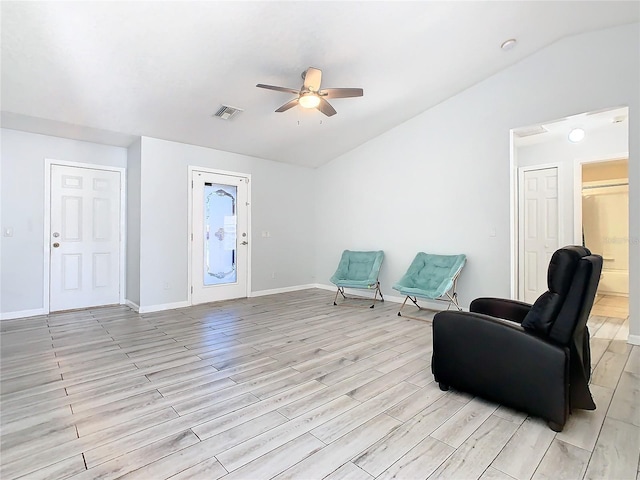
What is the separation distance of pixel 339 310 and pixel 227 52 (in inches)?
139

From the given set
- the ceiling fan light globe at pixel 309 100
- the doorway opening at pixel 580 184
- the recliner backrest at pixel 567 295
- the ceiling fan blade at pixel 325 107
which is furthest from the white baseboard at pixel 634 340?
the ceiling fan light globe at pixel 309 100

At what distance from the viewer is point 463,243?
14.9 feet

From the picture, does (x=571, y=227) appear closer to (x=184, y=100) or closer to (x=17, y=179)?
(x=184, y=100)

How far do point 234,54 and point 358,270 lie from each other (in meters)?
3.62

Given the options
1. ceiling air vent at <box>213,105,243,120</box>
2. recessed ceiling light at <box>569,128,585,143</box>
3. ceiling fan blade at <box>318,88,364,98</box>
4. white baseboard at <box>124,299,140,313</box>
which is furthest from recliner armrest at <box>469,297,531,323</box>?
white baseboard at <box>124,299,140,313</box>

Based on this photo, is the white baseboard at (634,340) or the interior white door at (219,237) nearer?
the white baseboard at (634,340)

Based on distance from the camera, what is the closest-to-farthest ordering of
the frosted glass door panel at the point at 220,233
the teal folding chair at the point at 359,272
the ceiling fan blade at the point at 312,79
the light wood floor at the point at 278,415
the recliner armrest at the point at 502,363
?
the light wood floor at the point at 278,415
the recliner armrest at the point at 502,363
the ceiling fan blade at the point at 312,79
the teal folding chair at the point at 359,272
the frosted glass door panel at the point at 220,233

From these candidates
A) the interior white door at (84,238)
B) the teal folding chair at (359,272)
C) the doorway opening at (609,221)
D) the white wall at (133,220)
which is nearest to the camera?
the interior white door at (84,238)

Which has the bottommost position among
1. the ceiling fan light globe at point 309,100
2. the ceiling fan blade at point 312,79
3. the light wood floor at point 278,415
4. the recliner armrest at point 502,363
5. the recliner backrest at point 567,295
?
the light wood floor at point 278,415

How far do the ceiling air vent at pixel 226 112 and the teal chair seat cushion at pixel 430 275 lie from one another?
320cm

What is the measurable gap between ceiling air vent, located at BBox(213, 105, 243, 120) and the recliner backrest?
382cm

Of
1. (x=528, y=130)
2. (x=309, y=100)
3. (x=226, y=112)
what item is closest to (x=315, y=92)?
(x=309, y=100)

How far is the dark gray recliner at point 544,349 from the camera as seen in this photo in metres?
1.77

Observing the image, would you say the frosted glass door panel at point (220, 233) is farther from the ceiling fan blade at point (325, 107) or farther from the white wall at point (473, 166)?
the ceiling fan blade at point (325, 107)
